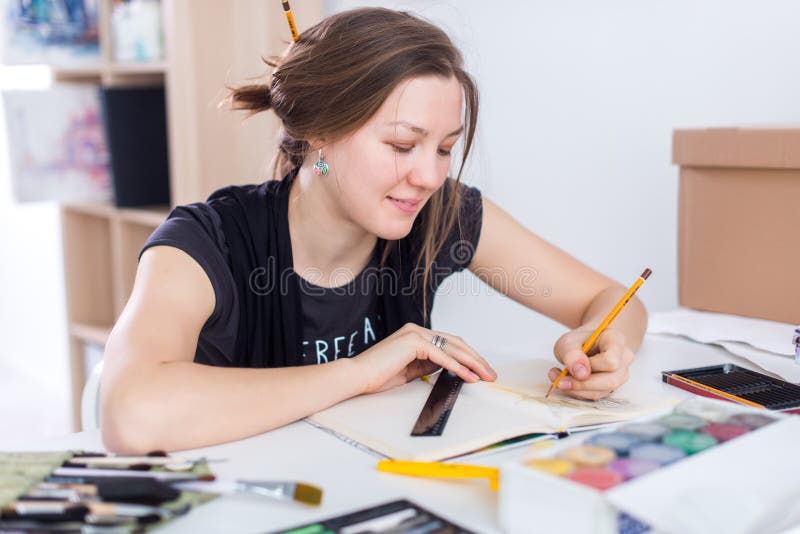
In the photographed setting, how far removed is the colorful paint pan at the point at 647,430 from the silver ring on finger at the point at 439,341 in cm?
35

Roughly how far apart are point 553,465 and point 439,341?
40 centimetres

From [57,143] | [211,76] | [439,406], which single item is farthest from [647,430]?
[57,143]

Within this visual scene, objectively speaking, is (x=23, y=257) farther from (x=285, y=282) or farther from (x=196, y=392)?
(x=196, y=392)

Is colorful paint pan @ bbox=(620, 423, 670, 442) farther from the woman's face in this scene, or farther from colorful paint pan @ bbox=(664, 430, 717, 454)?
the woman's face

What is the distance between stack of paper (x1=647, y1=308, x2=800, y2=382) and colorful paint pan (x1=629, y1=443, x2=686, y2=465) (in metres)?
0.47

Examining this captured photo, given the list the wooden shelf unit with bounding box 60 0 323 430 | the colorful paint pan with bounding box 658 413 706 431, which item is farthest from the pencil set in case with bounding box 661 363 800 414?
the wooden shelf unit with bounding box 60 0 323 430

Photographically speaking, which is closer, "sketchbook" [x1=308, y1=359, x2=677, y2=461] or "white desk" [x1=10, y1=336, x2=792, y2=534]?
"white desk" [x1=10, y1=336, x2=792, y2=534]

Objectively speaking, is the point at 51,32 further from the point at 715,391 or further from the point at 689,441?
the point at 689,441

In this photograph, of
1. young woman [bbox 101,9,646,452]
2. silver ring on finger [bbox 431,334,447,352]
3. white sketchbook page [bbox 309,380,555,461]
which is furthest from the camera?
silver ring on finger [bbox 431,334,447,352]

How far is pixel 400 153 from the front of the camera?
110 centimetres

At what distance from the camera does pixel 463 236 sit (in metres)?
1.38

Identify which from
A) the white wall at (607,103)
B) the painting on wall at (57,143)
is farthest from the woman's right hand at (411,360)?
the painting on wall at (57,143)

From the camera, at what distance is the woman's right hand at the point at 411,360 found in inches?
38.2

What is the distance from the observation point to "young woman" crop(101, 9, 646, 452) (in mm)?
906
